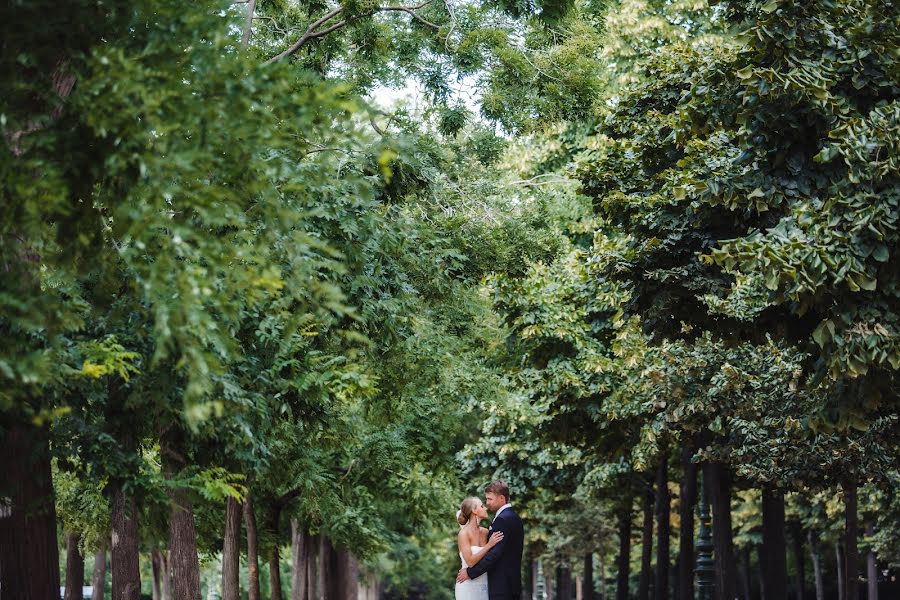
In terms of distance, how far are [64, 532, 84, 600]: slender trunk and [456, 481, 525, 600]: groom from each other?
20.1 m

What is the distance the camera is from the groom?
10867 mm

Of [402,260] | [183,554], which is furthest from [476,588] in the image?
[402,260]

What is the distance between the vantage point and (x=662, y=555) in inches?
1152

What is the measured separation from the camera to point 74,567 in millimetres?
29562

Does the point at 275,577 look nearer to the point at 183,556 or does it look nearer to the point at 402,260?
the point at 183,556

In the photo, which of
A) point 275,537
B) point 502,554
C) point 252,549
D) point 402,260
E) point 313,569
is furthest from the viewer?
point 313,569

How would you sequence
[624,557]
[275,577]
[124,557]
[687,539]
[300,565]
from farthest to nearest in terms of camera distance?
1. [624,557]
2. [300,565]
3. [275,577]
4. [687,539]
5. [124,557]

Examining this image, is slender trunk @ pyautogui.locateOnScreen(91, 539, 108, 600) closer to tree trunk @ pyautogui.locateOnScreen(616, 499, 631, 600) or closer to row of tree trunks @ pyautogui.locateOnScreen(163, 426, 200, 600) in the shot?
row of tree trunks @ pyautogui.locateOnScreen(163, 426, 200, 600)

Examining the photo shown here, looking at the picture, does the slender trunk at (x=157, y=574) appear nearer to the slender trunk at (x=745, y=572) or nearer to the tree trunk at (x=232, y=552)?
the tree trunk at (x=232, y=552)

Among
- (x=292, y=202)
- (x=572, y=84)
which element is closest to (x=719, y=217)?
(x=572, y=84)

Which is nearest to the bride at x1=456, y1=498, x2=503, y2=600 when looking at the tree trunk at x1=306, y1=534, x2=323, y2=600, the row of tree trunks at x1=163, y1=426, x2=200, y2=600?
the row of tree trunks at x1=163, y1=426, x2=200, y2=600

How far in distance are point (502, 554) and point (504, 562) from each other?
11cm

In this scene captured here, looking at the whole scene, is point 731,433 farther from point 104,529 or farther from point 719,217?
point 104,529

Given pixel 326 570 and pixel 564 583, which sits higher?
pixel 326 570
